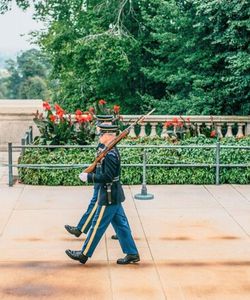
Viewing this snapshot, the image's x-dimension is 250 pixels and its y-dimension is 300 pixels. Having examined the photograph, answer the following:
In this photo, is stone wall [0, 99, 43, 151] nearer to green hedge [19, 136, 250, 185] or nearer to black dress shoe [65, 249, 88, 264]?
green hedge [19, 136, 250, 185]

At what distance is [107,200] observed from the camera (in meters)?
6.94

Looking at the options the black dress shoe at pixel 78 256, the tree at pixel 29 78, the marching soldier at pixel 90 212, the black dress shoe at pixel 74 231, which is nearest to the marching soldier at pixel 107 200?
the black dress shoe at pixel 78 256

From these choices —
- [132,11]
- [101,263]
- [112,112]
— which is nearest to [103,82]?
[132,11]

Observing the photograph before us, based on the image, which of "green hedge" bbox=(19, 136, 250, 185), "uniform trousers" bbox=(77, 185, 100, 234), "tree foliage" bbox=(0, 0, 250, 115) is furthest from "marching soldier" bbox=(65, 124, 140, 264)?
"tree foliage" bbox=(0, 0, 250, 115)

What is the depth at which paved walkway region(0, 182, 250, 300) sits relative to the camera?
6.37 meters

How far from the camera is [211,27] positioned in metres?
18.6

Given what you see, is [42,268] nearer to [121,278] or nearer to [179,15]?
[121,278]

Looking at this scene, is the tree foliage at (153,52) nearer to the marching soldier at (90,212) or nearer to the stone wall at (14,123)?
the stone wall at (14,123)

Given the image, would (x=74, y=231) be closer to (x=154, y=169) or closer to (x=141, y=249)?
(x=141, y=249)

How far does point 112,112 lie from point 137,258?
288 inches

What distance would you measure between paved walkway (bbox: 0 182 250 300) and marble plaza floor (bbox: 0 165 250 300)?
11mm

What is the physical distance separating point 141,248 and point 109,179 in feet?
4.51

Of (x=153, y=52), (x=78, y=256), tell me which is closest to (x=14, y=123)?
(x=153, y=52)

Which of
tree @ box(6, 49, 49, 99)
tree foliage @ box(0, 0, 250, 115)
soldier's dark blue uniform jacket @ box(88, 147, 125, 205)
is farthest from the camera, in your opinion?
tree @ box(6, 49, 49, 99)
